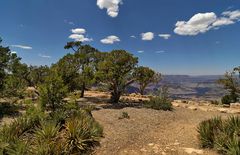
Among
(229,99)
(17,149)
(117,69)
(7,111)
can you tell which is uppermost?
(117,69)

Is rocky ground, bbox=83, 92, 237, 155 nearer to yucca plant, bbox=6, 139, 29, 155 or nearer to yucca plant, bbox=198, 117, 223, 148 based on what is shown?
yucca plant, bbox=198, 117, 223, 148

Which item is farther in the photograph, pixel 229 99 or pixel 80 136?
pixel 229 99

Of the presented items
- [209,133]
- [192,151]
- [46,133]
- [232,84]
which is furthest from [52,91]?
[232,84]

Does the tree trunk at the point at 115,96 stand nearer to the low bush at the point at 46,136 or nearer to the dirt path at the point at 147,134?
the dirt path at the point at 147,134

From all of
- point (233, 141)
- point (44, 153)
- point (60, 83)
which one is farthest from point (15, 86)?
point (233, 141)

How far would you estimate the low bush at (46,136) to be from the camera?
9539 mm

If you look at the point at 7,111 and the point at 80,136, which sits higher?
the point at 7,111

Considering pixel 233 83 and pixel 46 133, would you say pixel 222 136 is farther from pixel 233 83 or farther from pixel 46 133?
pixel 233 83

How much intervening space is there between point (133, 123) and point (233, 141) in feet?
24.7

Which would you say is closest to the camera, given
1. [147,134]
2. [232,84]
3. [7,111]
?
[147,134]

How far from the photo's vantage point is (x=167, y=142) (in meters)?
12.6

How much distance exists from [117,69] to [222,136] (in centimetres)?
1444

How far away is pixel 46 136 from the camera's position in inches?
425

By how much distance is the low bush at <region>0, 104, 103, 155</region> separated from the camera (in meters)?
9.54
